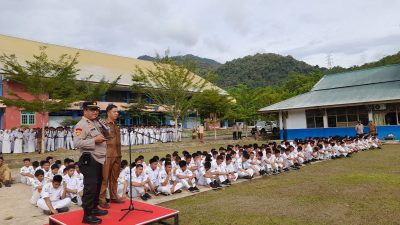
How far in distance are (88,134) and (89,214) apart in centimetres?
110

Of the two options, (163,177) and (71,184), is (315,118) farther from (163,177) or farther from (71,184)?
(71,184)

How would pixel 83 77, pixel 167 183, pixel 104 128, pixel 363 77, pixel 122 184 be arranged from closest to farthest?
pixel 104 128
pixel 122 184
pixel 167 183
pixel 363 77
pixel 83 77

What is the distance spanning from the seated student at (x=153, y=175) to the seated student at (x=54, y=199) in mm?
1854

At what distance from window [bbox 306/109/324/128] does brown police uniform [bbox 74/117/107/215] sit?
60.8 ft

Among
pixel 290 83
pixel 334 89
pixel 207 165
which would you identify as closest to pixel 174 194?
pixel 207 165

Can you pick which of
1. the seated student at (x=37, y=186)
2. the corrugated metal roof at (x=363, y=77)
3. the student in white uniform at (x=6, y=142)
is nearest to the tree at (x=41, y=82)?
the student in white uniform at (x=6, y=142)

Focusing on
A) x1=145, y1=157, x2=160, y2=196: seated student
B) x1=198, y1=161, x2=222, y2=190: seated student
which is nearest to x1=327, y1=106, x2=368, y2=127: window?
x1=198, y1=161, x2=222, y2=190: seated student

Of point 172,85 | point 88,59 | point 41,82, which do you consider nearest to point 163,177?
point 41,82

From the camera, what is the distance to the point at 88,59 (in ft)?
97.3

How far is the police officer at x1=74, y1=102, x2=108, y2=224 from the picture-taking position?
4309mm

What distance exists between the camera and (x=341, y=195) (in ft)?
21.4

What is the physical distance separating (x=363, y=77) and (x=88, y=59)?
77.4ft

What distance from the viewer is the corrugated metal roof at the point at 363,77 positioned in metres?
21.0

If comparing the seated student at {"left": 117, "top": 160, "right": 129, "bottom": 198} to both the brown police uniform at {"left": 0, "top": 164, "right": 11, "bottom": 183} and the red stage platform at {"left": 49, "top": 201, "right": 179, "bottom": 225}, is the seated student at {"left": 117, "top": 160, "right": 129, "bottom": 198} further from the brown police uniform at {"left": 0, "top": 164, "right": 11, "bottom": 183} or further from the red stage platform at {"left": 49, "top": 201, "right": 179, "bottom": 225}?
the brown police uniform at {"left": 0, "top": 164, "right": 11, "bottom": 183}
